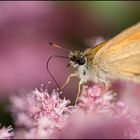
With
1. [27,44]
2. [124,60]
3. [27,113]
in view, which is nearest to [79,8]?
[27,44]

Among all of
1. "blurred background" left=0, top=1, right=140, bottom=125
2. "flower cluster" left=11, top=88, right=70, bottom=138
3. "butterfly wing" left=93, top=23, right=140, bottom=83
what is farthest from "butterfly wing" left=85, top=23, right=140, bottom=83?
"flower cluster" left=11, top=88, right=70, bottom=138

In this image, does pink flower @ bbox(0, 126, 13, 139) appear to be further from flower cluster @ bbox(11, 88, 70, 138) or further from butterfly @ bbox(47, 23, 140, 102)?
butterfly @ bbox(47, 23, 140, 102)

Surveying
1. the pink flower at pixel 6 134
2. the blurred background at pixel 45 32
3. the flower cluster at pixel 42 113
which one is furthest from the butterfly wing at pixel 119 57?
the pink flower at pixel 6 134

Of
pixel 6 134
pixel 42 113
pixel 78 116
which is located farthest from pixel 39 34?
pixel 78 116

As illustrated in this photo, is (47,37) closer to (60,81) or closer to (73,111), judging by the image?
(60,81)

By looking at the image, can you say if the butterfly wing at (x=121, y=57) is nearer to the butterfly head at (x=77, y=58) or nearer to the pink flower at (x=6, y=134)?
the butterfly head at (x=77, y=58)

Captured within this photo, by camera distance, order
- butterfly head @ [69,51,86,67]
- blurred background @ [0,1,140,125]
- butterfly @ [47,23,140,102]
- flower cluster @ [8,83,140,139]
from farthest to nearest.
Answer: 1. blurred background @ [0,1,140,125]
2. butterfly head @ [69,51,86,67]
3. butterfly @ [47,23,140,102]
4. flower cluster @ [8,83,140,139]

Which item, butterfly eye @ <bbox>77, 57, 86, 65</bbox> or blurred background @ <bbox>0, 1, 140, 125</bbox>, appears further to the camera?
blurred background @ <bbox>0, 1, 140, 125</bbox>

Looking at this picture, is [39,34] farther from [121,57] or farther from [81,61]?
[81,61]
